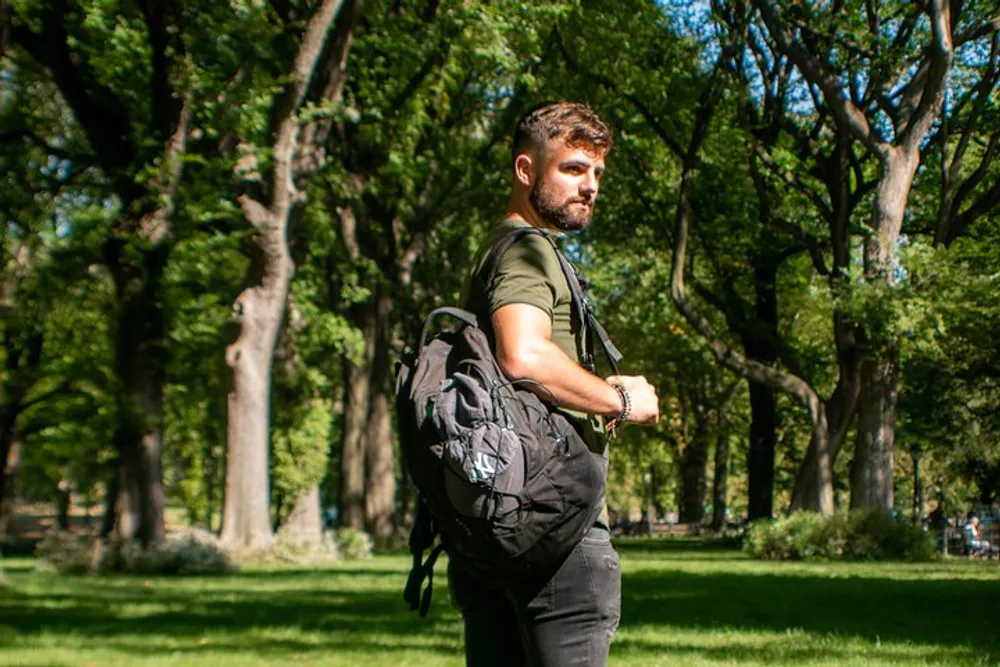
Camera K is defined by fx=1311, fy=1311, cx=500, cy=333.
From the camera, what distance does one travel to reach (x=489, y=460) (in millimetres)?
2793

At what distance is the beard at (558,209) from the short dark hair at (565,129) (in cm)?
11

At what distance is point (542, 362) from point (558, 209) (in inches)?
19.8

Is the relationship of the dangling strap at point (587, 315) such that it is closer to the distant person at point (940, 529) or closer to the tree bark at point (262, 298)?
A: the tree bark at point (262, 298)

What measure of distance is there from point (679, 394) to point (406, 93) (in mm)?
29965

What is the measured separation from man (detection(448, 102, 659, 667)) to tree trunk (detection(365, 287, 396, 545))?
26316 millimetres

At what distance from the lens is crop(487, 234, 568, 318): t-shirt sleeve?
3.02 metres

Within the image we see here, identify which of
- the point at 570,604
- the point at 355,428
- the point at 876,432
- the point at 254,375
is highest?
the point at 254,375

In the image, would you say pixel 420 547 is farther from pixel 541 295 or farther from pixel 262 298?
pixel 262 298

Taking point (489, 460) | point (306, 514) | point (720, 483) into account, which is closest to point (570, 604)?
point (489, 460)

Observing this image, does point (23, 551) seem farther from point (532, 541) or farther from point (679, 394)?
point (532, 541)

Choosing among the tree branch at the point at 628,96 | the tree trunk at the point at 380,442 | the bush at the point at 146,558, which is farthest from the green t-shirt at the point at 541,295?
the tree trunk at the point at 380,442

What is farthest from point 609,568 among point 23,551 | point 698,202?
point 23,551

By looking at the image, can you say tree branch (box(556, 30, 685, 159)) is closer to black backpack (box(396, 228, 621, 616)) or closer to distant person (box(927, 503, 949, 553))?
distant person (box(927, 503, 949, 553))

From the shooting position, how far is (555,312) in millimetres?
3129
